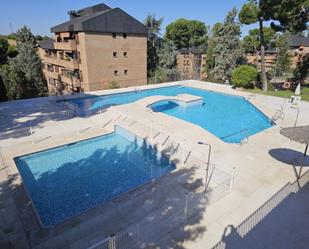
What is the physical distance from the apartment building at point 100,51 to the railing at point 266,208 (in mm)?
21886

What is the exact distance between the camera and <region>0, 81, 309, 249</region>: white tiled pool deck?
655cm

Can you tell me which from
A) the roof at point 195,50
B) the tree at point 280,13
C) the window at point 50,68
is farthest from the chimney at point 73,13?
the tree at point 280,13

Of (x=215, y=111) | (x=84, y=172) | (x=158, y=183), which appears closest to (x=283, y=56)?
(x=215, y=111)

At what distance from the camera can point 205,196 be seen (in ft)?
26.5

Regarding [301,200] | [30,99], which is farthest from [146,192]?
[30,99]

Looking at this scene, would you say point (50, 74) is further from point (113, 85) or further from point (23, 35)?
point (113, 85)

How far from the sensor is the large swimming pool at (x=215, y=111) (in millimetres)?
16391

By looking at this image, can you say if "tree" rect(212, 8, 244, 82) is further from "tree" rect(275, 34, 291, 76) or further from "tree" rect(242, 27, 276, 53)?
"tree" rect(275, 34, 291, 76)

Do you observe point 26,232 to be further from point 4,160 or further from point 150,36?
point 150,36

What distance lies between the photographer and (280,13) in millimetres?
20484

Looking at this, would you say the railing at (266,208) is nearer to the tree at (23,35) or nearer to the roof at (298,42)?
the tree at (23,35)

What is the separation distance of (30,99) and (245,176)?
18809 millimetres

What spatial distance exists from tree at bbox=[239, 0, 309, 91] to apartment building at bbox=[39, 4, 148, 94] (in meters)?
13.0

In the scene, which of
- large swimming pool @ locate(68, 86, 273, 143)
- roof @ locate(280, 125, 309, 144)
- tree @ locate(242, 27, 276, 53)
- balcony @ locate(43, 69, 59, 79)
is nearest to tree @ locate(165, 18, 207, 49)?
tree @ locate(242, 27, 276, 53)
